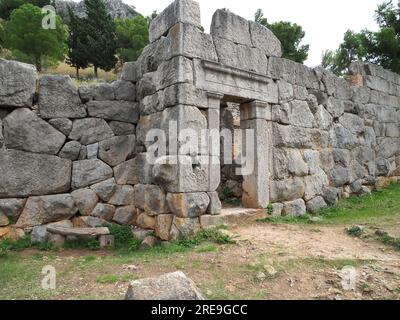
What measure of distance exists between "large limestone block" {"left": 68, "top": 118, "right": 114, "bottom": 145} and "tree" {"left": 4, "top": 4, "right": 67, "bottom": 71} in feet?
37.7

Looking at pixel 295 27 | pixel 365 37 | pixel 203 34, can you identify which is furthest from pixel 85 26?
pixel 203 34

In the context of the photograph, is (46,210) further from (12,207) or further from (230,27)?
(230,27)

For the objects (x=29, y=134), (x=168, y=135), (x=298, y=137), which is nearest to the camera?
(x=168, y=135)

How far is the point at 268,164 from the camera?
5398mm

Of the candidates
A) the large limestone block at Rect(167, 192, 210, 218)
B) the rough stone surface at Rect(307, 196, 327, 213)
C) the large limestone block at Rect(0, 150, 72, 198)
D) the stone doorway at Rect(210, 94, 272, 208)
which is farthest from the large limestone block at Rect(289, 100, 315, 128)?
the large limestone block at Rect(0, 150, 72, 198)

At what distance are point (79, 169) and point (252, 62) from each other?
3339 millimetres

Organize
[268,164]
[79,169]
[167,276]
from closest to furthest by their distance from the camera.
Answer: [167,276] → [79,169] → [268,164]

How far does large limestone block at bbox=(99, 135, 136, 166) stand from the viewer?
5.20 meters

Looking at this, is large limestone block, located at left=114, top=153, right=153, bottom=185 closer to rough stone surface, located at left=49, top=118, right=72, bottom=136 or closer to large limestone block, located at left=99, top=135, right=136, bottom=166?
large limestone block, located at left=99, top=135, right=136, bottom=166

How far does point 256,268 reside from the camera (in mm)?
3236

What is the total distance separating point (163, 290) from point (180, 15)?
3702mm
